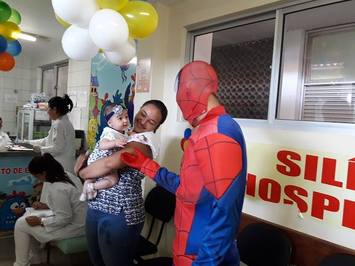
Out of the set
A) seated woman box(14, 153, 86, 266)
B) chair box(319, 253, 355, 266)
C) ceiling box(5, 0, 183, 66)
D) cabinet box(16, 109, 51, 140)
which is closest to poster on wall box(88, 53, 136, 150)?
ceiling box(5, 0, 183, 66)

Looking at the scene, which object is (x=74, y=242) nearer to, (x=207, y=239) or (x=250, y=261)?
(x=250, y=261)

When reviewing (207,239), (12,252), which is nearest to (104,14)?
(207,239)

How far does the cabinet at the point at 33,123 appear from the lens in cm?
540

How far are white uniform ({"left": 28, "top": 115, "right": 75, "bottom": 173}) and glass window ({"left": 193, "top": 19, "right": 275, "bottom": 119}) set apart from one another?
1.56m

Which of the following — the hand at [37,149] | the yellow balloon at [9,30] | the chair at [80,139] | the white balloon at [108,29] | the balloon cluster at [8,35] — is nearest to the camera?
the white balloon at [108,29]

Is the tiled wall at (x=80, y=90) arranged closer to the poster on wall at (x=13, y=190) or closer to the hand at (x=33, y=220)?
the poster on wall at (x=13, y=190)

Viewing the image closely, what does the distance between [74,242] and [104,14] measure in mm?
1611

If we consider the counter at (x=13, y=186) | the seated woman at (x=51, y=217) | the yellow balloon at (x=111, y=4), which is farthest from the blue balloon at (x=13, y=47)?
the yellow balloon at (x=111, y=4)

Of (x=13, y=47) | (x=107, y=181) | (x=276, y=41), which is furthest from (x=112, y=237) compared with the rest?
(x=13, y=47)

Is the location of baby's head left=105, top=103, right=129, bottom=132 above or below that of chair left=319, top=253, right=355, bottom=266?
above

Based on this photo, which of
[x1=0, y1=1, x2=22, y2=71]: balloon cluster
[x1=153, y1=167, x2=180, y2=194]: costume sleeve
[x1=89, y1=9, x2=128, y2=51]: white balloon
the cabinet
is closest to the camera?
[x1=153, y1=167, x2=180, y2=194]: costume sleeve

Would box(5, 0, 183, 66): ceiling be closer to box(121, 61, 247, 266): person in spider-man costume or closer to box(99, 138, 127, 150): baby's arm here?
box(99, 138, 127, 150): baby's arm

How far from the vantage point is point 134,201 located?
1524 mm

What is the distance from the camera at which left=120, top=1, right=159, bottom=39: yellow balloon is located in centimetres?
183
